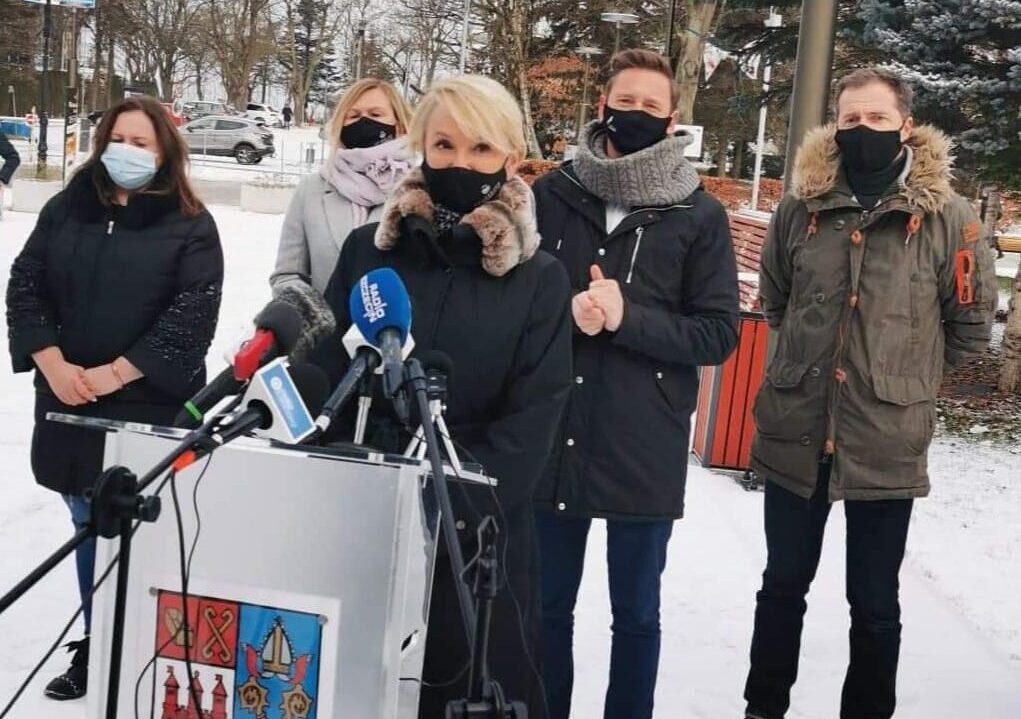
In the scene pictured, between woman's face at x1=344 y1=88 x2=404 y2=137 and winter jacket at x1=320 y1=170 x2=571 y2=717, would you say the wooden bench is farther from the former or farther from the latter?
winter jacket at x1=320 y1=170 x2=571 y2=717

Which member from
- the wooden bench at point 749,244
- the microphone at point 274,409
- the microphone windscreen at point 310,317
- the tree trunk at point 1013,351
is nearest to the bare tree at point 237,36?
the wooden bench at point 749,244

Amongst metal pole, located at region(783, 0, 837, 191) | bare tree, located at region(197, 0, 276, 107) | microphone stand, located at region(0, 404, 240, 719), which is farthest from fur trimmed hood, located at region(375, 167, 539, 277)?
bare tree, located at region(197, 0, 276, 107)

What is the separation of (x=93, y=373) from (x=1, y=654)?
3.85ft

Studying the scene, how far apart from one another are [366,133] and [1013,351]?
26.1 feet

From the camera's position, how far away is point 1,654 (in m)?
4.21

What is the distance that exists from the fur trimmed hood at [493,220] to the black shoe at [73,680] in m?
1.99

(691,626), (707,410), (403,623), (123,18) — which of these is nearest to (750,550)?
(691,626)

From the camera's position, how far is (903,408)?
3.54m

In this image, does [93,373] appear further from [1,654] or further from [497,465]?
[497,465]

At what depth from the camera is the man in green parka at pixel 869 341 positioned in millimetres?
3506

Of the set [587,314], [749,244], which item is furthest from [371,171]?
[749,244]

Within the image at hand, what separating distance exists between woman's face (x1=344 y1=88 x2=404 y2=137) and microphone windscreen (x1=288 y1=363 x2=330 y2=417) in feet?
7.04

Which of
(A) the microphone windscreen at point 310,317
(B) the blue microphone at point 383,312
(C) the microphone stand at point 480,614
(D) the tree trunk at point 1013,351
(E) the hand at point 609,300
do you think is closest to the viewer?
(C) the microphone stand at point 480,614

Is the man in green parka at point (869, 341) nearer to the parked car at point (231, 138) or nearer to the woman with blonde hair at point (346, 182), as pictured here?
the woman with blonde hair at point (346, 182)
